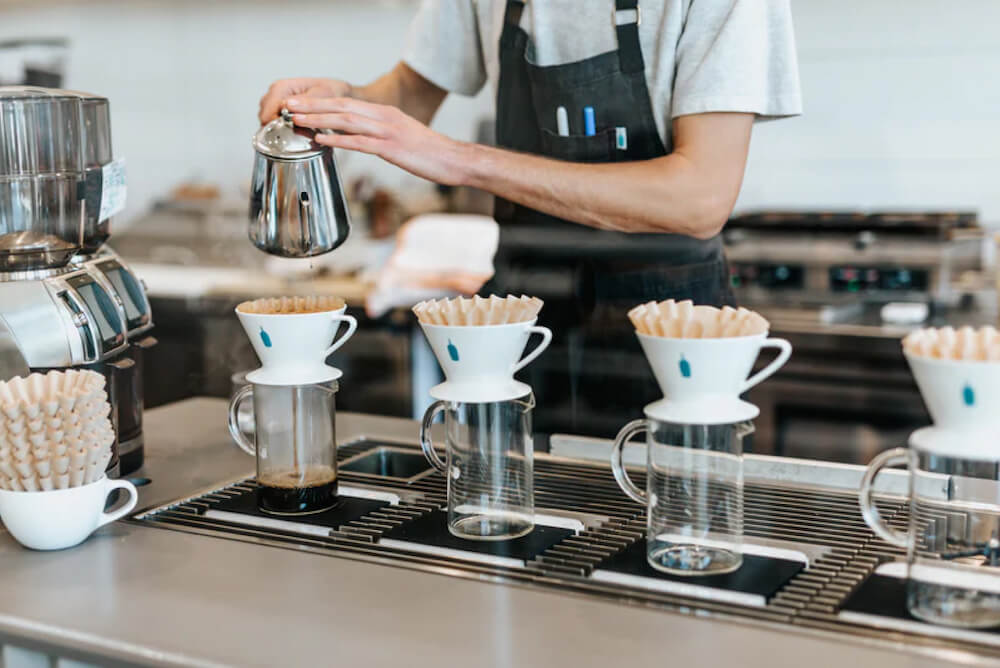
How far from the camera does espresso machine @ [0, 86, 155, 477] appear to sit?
1.30m

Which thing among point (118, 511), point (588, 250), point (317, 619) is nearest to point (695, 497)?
point (317, 619)

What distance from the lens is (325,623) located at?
941 mm

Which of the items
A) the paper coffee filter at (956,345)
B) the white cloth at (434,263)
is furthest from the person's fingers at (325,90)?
the white cloth at (434,263)

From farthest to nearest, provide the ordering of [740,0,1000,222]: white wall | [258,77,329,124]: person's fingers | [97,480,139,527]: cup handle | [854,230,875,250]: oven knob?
[740,0,1000,222]: white wall, [854,230,875,250]: oven knob, [258,77,329,124]: person's fingers, [97,480,139,527]: cup handle

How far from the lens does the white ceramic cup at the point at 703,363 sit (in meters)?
0.95

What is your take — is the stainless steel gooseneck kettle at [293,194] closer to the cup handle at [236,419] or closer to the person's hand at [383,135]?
the person's hand at [383,135]

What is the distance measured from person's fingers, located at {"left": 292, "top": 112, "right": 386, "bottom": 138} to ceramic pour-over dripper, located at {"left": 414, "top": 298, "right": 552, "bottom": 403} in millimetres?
328

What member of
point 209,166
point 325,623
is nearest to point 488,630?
point 325,623

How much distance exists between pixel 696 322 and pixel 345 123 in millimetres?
549

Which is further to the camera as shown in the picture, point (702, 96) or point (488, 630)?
point (702, 96)

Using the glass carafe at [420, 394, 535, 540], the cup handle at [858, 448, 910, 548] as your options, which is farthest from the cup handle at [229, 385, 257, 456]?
the cup handle at [858, 448, 910, 548]

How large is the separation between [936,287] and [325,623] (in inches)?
89.4

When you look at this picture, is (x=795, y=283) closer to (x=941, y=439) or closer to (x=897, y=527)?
(x=897, y=527)

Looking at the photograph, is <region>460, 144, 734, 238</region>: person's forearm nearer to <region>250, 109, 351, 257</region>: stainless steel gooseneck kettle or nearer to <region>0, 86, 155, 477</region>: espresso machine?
<region>250, 109, 351, 257</region>: stainless steel gooseneck kettle
